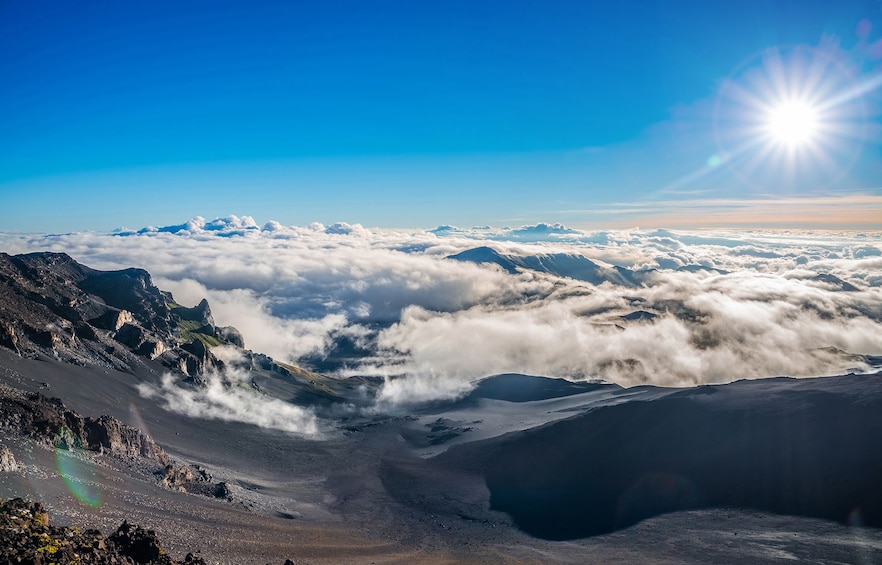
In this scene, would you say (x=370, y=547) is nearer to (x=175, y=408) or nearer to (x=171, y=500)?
(x=171, y=500)

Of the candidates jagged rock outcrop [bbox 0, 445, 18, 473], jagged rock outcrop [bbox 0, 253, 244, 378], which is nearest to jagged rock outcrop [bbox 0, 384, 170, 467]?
jagged rock outcrop [bbox 0, 445, 18, 473]

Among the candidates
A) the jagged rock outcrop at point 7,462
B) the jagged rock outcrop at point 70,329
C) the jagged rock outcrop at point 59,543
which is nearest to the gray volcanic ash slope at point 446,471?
the jagged rock outcrop at point 7,462

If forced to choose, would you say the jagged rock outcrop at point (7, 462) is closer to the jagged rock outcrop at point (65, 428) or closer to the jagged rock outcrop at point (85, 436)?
the jagged rock outcrop at point (85, 436)

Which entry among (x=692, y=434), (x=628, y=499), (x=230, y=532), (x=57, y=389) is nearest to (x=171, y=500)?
(x=230, y=532)

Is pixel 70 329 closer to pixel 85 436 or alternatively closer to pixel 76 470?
pixel 85 436

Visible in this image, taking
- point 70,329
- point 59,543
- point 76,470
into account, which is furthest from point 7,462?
point 70,329

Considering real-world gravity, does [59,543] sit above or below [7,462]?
above

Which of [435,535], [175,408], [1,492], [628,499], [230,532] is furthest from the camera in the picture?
[175,408]

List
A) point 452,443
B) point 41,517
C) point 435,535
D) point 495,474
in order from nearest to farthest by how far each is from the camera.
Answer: point 41,517, point 435,535, point 495,474, point 452,443
